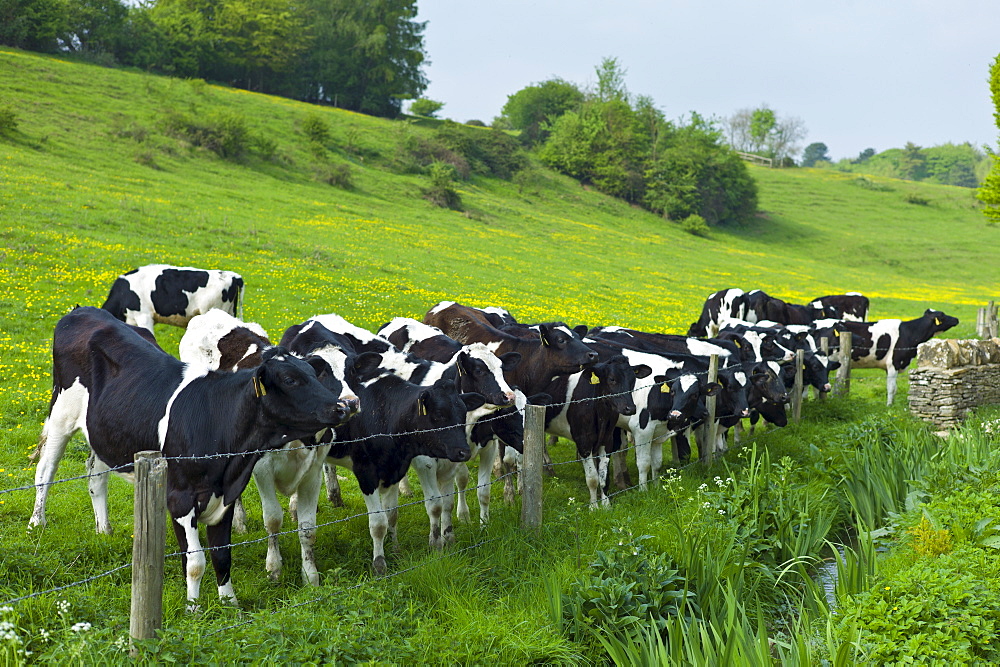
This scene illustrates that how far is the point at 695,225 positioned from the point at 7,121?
157 feet

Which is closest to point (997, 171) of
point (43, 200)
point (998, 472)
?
point (998, 472)

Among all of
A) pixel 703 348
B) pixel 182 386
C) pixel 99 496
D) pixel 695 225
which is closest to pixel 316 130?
pixel 695 225

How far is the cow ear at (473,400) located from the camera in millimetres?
8055

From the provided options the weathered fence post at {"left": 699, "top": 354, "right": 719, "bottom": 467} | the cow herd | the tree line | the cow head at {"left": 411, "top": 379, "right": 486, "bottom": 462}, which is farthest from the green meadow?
the tree line

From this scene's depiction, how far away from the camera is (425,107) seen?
90.2 metres

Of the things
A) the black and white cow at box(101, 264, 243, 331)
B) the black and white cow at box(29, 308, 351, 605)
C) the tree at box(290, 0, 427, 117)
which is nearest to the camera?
the black and white cow at box(29, 308, 351, 605)

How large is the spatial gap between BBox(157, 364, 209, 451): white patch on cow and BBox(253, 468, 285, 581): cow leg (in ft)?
2.69

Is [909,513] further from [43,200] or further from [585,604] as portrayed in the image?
[43,200]

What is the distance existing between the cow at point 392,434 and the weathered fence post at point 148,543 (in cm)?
269

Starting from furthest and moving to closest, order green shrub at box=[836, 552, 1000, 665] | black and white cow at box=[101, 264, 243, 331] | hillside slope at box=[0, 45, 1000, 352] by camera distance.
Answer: hillside slope at box=[0, 45, 1000, 352], black and white cow at box=[101, 264, 243, 331], green shrub at box=[836, 552, 1000, 665]

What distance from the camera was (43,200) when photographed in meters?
Result: 25.8

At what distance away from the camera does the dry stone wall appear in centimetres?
1428

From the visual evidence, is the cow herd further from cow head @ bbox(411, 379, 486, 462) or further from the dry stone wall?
the dry stone wall

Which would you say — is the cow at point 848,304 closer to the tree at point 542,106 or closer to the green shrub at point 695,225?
the green shrub at point 695,225
